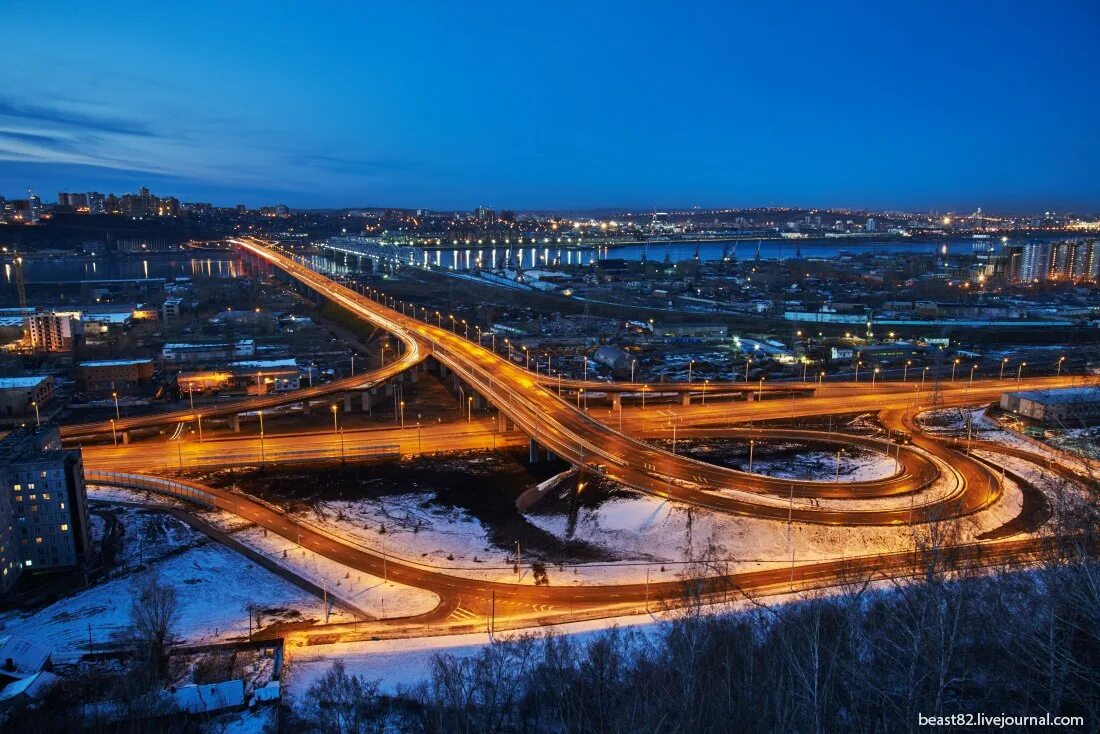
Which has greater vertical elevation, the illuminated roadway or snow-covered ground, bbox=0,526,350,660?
the illuminated roadway

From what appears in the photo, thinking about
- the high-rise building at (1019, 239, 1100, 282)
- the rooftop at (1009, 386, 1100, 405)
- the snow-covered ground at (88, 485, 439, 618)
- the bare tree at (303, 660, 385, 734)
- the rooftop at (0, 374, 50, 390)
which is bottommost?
the snow-covered ground at (88, 485, 439, 618)

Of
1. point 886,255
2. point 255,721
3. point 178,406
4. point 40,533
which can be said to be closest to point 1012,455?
point 255,721

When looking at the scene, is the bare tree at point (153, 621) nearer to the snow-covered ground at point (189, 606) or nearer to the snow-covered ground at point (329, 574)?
the snow-covered ground at point (189, 606)

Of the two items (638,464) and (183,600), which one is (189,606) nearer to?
(183,600)

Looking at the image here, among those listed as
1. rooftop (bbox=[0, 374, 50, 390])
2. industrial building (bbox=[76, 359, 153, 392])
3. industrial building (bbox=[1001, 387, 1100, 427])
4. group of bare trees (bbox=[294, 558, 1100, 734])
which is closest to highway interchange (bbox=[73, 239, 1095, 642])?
industrial building (bbox=[1001, 387, 1100, 427])

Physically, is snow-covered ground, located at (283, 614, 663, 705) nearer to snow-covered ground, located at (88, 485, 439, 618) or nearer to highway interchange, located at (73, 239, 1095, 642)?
highway interchange, located at (73, 239, 1095, 642)

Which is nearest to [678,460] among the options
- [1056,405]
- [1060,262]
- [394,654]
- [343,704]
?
[394,654]

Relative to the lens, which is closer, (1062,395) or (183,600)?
(183,600)
